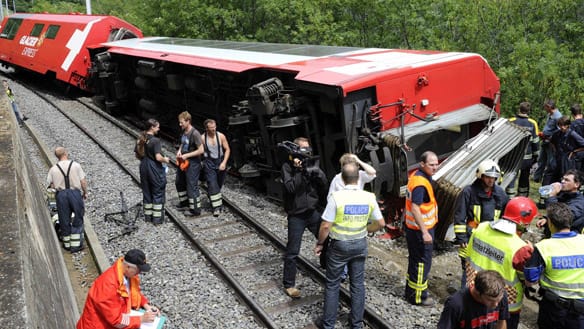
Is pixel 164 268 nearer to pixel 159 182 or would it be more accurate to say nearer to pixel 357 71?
pixel 159 182

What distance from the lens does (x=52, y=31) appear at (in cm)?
1839

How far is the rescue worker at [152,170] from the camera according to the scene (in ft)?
24.7

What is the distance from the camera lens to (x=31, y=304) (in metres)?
2.66

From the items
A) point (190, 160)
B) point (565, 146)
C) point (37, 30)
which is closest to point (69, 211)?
point (190, 160)

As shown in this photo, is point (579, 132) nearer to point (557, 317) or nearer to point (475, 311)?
point (557, 317)

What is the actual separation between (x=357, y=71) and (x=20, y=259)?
5.46 m

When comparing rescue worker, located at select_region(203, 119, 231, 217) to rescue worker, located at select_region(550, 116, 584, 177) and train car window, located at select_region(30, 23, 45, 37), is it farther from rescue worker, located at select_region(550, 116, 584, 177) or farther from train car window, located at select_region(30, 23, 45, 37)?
train car window, located at select_region(30, 23, 45, 37)

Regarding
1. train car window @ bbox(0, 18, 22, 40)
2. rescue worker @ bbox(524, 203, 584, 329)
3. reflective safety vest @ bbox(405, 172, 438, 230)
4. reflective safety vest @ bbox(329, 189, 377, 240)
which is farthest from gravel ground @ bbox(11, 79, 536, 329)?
train car window @ bbox(0, 18, 22, 40)

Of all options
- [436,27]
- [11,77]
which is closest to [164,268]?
[436,27]

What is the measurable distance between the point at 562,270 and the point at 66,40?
17.6m

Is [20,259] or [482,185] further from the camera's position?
[482,185]

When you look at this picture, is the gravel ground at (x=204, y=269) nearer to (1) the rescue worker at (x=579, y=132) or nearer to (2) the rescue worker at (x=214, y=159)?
(2) the rescue worker at (x=214, y=159)

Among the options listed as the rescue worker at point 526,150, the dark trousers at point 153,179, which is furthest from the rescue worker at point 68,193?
the rescue worker at point 526,150

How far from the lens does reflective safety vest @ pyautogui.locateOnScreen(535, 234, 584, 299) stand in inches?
148
